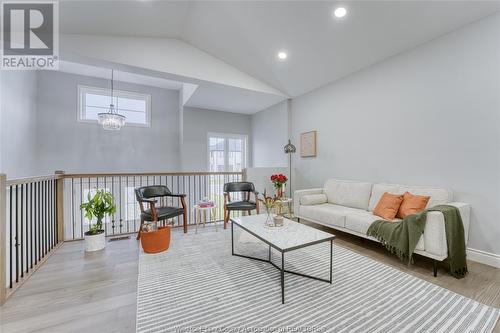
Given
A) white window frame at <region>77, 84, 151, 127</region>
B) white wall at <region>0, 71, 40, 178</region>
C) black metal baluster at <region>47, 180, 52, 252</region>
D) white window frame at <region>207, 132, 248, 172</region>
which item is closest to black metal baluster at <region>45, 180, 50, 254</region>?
black metal baluster at <region>47, 180, 52, 252</region>

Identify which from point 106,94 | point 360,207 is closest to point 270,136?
point 360,207

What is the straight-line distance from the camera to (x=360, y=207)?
11.2 feet

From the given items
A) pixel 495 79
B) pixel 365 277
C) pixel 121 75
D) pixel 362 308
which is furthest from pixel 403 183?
pixel 121 75

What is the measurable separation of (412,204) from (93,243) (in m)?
4.24

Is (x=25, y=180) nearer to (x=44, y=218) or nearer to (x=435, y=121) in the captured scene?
(x=44, y=218)

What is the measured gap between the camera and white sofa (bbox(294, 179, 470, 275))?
2.16 meters

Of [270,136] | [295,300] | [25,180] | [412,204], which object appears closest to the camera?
[295,300]

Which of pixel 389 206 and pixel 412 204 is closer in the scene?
pixel 412 204

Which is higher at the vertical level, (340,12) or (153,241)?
(340,12)

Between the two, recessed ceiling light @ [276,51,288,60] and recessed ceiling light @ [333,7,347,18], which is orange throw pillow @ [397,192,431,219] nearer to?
recessed ceiling light @ [333,7,347,18]

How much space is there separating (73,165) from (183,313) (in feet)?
18.1

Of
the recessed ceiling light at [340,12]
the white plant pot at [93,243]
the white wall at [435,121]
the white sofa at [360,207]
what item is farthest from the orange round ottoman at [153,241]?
the recessed ceiling light at [340,12]

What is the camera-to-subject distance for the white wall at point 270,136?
5.39 meters
